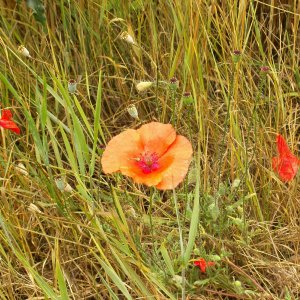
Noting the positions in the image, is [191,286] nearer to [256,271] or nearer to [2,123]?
[256,271]

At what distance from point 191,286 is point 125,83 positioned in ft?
2.04

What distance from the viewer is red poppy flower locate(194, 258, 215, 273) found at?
122cm

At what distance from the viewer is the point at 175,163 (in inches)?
43.9

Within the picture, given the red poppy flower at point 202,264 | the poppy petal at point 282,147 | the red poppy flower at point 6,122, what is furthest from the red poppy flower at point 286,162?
the red poppy flower at point 6,122

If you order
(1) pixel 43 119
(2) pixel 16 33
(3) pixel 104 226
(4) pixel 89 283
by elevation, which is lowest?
(4) pixel 89 283

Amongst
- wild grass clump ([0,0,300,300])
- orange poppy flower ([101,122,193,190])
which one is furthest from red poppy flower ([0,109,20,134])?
orange poppy flower ([101,122,193,190])

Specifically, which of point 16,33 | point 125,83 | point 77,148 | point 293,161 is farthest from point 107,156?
point 16,33

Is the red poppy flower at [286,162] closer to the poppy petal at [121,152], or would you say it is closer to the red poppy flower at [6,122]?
the poppy petal at [121,152]

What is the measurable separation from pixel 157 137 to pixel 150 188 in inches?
9.0

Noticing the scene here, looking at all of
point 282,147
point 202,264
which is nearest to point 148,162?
point 202,264

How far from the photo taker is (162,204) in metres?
1.48

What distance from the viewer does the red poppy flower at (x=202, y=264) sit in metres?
1.22

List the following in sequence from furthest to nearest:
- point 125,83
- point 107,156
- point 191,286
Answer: point 125,83, point 191,286, point 107,156

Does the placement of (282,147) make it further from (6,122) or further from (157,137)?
(6,122)
